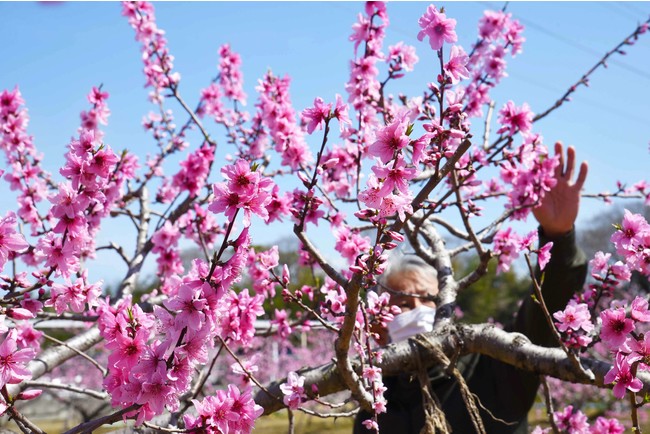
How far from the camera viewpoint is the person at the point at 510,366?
2318 millimetres

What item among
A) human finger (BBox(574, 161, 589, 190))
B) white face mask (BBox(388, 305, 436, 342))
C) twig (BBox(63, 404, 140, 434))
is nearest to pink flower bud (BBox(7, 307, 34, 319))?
twig (BBox(63, 404, 140, 434))

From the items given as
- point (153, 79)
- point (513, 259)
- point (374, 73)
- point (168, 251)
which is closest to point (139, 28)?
point (153, 79)

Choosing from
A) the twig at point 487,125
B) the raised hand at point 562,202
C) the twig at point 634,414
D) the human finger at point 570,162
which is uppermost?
the twig at point 487,125

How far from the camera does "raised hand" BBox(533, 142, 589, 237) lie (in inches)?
92.6

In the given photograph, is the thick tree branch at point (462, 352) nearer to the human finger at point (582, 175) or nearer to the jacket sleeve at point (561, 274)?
the jacket sleeve at point (561, 274)

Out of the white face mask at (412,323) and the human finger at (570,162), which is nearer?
the human finger at (570,162)

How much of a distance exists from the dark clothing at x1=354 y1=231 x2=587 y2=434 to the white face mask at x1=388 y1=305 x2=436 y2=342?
0.68 ft

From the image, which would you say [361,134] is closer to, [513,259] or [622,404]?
[513,259]

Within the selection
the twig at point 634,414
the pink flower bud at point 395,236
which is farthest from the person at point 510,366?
the pink flower bud at point 395,236

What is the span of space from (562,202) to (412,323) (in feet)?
2.91

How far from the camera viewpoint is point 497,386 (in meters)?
2.53

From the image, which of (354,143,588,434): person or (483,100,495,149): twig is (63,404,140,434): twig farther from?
(483,100,495,149): twig

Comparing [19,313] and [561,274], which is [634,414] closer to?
[561,274]

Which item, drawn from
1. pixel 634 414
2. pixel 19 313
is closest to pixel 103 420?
pixel 19 313
